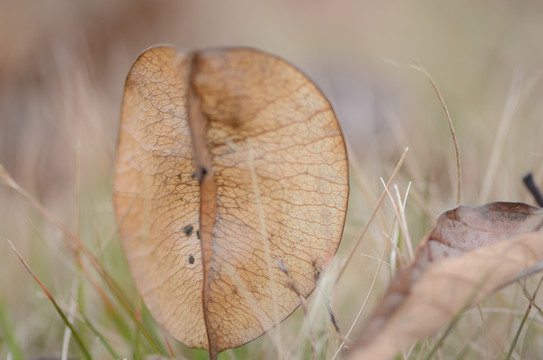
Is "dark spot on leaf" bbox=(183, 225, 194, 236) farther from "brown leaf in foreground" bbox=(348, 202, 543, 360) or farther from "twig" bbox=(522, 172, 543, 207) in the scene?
"twig" bbox=(522, 172, 543, 207)

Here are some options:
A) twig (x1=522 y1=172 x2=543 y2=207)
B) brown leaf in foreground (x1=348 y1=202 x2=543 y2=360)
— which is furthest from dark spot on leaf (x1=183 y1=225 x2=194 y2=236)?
twig (x1=522 y1=172 x2=543 y2=207)

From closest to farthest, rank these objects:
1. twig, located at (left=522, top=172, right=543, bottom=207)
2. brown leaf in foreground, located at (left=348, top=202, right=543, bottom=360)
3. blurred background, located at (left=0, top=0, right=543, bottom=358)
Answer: brown leaf in foreground, located at (left=348, top=202, right=543, bottom=360), twig, located at (left=522, top=172, right=543, bottom=207), blurred background, located at (left=0, top=0, right=543, bottom=358)

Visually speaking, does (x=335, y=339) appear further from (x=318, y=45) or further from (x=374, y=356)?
(x=318, y=45)

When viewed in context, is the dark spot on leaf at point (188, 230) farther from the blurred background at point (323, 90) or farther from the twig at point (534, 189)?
the twig at point (534, 189)

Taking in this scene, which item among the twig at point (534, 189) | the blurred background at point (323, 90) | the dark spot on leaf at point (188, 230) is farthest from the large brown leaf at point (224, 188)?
the twig at point (534, 189)

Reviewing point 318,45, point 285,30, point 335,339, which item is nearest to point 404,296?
point 335,339
